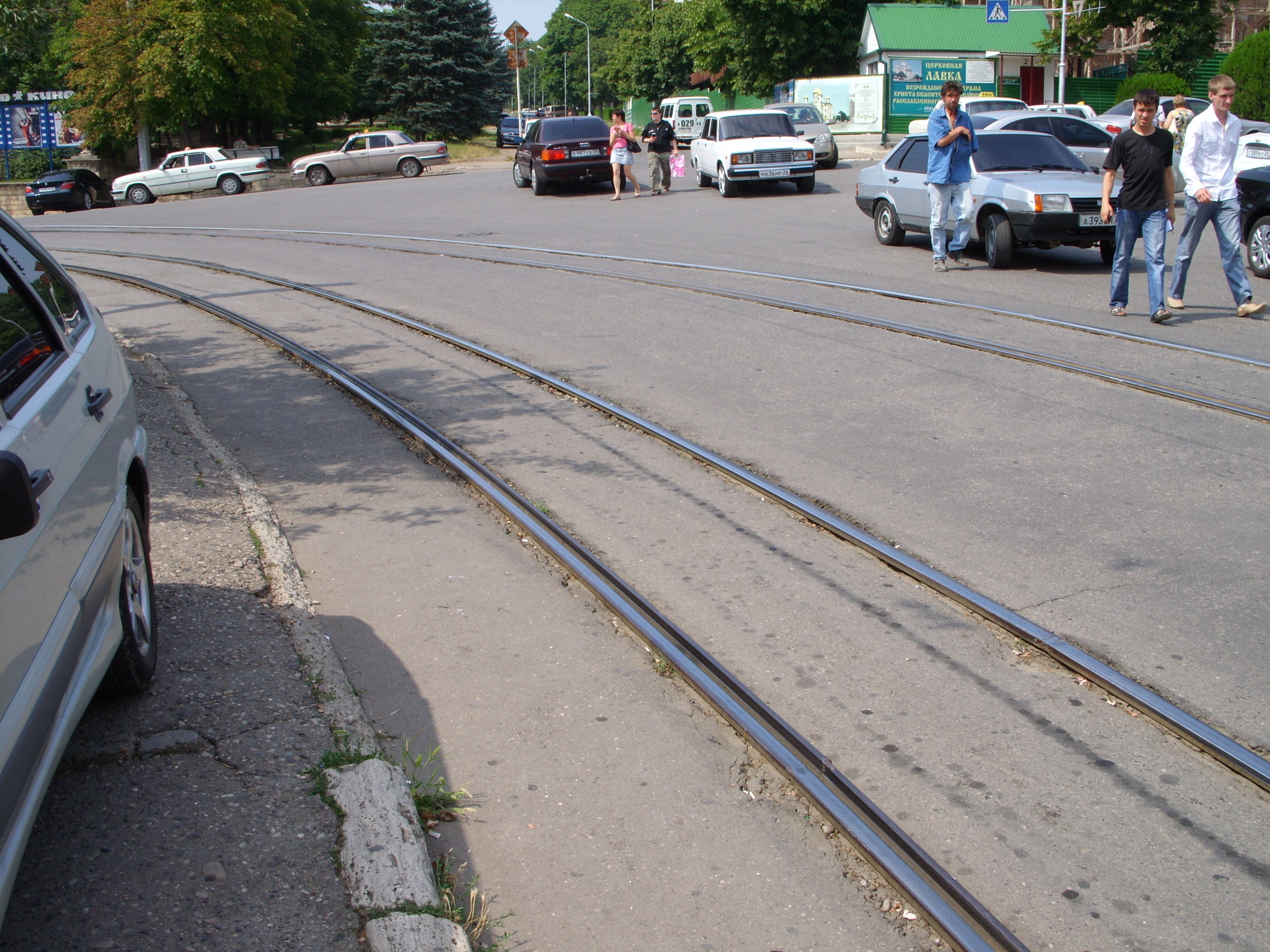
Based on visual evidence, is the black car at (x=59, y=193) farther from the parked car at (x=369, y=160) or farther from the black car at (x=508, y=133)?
the black car at (x=508, y=133)

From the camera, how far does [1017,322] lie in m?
10.0

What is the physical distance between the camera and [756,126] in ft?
78.3

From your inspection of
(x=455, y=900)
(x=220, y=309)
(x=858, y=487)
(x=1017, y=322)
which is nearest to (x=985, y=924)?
(x=455, y=900)

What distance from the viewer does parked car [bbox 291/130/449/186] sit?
3666 cm

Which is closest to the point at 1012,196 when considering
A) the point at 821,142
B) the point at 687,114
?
the point at 821,142

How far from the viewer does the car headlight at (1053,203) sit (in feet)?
40.4

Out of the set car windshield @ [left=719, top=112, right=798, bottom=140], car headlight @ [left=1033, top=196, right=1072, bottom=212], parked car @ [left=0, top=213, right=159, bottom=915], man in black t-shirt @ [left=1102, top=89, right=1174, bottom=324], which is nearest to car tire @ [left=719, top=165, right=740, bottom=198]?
car windshield @ [left=719, top=112, right=798, bottom=140]

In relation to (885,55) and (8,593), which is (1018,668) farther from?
(885,55)

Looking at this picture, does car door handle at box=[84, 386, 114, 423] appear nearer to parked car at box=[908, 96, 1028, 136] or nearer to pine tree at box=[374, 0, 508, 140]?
parked car at box=[908, 96, 1028, 136]

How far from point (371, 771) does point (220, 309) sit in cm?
1046

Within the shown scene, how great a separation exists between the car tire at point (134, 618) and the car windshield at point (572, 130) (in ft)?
73.9

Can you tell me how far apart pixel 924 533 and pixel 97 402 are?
11.9 ft

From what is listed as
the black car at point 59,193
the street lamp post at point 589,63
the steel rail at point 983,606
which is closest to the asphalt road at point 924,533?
the steel rail at point 983,606

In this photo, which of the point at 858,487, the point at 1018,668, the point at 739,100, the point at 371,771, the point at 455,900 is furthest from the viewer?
the point at 739,100
